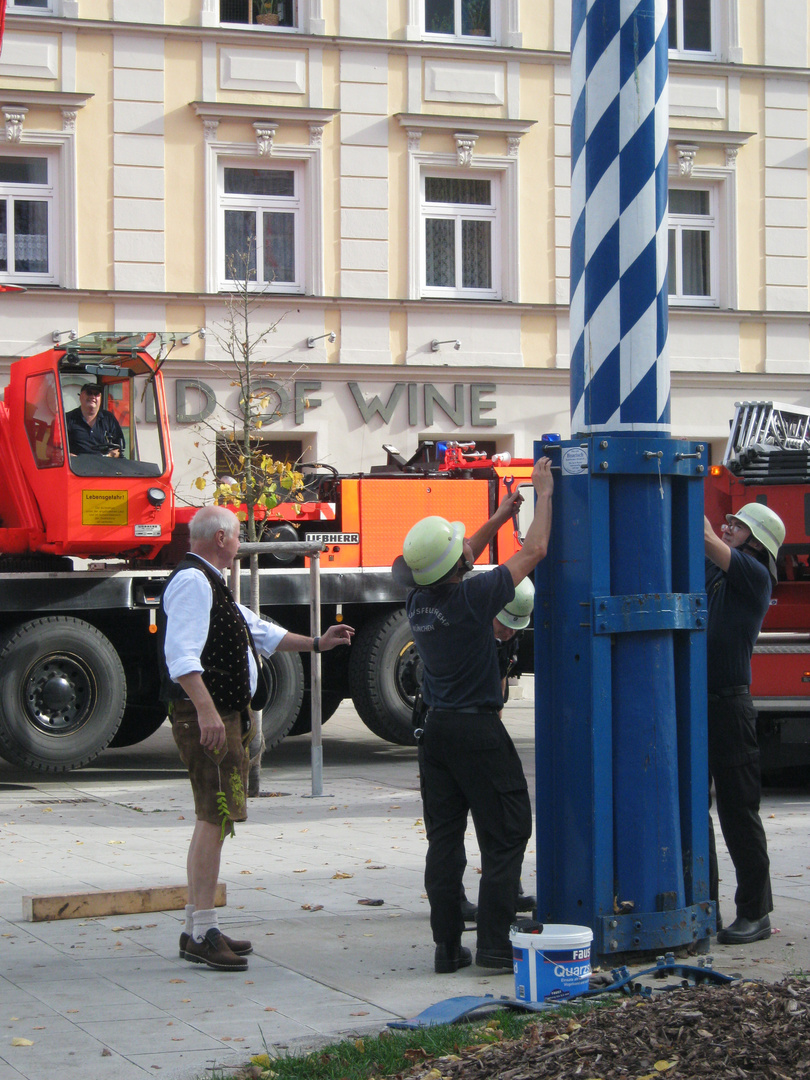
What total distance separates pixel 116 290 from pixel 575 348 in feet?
45.9

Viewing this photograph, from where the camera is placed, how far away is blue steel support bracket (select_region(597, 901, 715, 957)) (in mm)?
5789

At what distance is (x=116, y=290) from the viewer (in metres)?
19.2

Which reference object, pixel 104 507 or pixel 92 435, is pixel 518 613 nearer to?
pixel 104 507

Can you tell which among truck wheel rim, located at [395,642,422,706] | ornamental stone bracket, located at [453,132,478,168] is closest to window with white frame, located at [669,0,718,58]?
ornamental stone bracket, located at [453,132,478,168]

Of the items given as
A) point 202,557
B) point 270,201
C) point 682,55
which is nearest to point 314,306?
point 270,201

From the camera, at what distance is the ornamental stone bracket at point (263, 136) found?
782 inches

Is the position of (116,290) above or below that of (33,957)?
above

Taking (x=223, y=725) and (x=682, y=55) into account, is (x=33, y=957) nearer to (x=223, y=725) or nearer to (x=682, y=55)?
(x=223, y=725)

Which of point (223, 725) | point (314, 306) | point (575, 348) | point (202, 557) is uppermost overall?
point (314, 306)

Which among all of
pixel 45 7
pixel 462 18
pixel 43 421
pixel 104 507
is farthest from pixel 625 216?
pixel 462 18

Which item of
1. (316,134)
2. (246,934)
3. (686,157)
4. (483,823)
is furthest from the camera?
(686,157)

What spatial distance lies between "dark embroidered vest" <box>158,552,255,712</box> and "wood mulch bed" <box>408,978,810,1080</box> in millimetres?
2043

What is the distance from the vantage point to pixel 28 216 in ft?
63.5

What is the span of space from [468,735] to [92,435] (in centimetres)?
738
